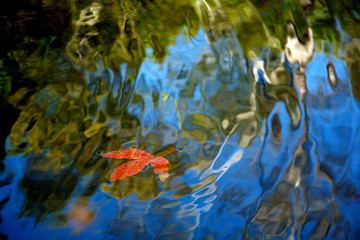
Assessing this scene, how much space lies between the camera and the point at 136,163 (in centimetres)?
93

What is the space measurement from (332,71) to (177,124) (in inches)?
25.3

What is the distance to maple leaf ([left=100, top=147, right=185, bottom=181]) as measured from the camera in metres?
0.91

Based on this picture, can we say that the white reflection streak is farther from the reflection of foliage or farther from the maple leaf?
the reflection of foliage

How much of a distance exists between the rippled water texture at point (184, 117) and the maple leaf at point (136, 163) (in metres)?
0.02

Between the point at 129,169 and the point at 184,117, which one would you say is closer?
the point at 129,169

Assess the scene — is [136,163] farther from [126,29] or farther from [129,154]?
[126,29]

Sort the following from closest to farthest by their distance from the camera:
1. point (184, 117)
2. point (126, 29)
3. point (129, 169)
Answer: point (129, 169) < point (184, 117) < point (126, 29)

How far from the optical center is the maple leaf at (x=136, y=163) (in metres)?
0.91

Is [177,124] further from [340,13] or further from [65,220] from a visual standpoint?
[340,13]

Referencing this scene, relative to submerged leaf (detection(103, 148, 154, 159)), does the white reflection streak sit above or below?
below

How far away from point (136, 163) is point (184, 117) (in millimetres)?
246

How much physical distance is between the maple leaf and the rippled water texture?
0.06 feet

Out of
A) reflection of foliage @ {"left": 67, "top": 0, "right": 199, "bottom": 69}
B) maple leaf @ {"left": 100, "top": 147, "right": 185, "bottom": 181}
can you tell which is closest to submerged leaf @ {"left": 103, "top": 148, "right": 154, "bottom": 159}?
maple leaf @ {"left": 100, "top": 147, "right": 185, "bottom": 181}

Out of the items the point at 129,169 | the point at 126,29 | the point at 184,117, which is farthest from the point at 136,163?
the point at 126,29
